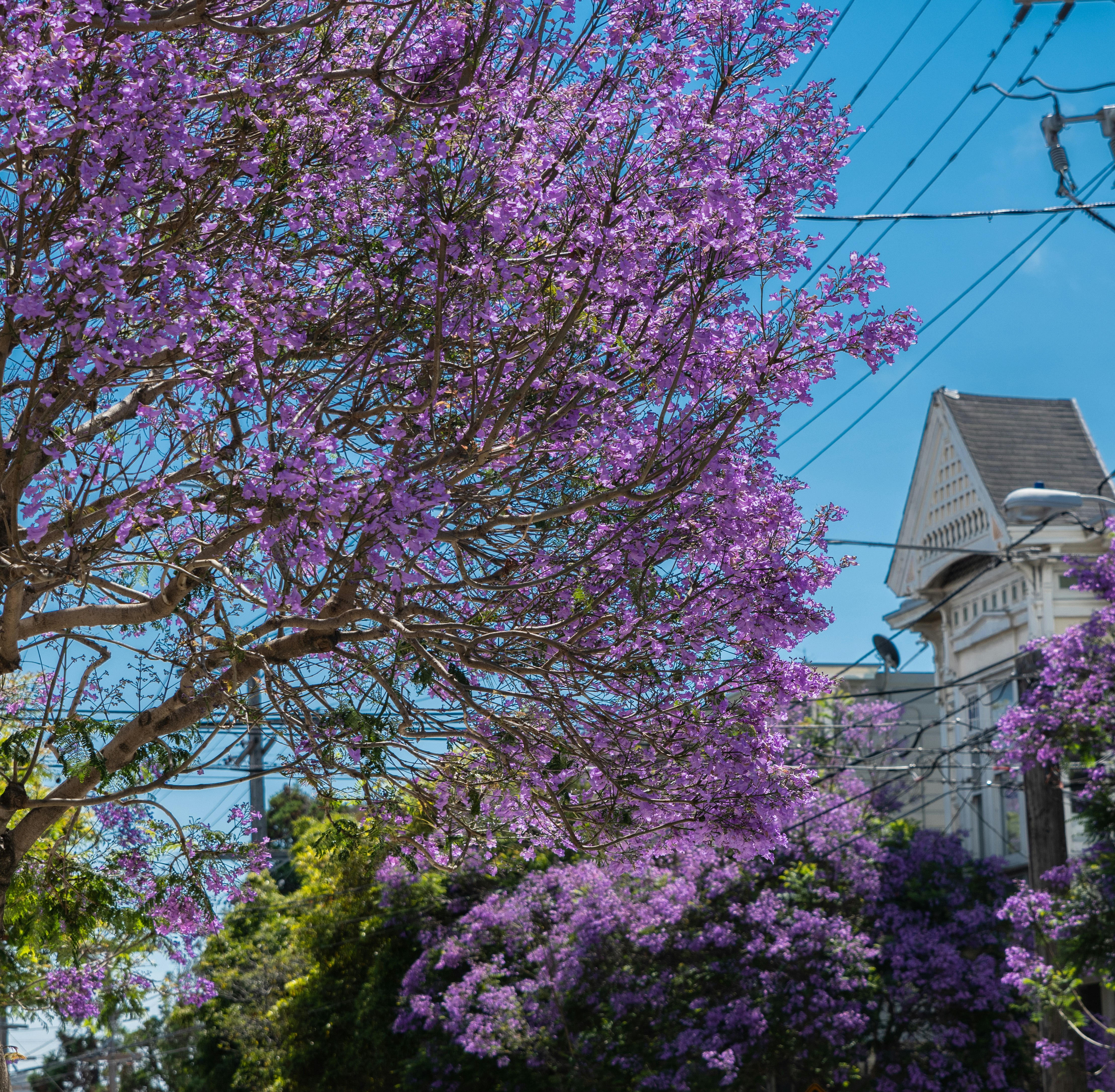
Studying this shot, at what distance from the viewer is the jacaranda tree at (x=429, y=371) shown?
17.0 feet

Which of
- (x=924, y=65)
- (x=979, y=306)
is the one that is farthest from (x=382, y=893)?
Answer: (x=924, y=65)

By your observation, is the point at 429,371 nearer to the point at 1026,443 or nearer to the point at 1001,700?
the point at 1001,700

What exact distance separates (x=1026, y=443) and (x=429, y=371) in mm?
20722

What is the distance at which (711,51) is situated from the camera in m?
5.72

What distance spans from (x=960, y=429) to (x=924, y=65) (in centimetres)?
1609

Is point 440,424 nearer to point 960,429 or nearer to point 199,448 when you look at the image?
point 199,448

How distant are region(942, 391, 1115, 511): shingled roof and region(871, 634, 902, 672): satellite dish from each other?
126 inches

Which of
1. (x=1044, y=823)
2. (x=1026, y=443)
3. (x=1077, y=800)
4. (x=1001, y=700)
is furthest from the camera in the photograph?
(x=1026, y=443)

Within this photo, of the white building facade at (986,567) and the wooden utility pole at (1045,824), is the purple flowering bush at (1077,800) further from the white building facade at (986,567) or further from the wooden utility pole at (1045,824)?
the white building facade at (986,567)

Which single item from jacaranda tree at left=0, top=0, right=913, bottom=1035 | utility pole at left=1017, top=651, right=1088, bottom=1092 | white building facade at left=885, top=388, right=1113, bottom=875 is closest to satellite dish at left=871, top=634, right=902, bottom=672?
white building facade at left=885, top=388, right=1113, bottom=875

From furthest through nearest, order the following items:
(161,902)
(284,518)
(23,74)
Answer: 1. (161,902)
2. (284,518)
3. (23,74)

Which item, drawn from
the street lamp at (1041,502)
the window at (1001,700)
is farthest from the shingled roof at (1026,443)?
the street lamp at (1041,502)

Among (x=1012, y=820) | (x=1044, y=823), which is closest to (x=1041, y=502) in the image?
(x=1044, y=823)

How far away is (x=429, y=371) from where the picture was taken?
609 centimetres
